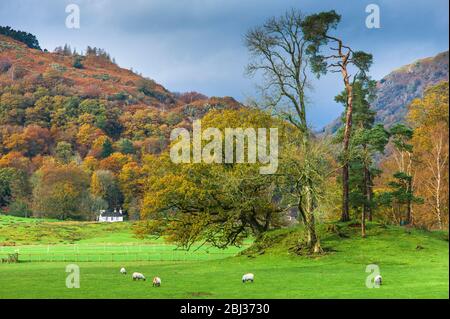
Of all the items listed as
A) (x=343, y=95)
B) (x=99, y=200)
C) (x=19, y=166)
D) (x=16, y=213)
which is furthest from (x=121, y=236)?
(x=343, y=95)

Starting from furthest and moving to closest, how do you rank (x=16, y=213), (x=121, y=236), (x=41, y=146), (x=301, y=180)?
1. (x=41, y=146)
2. (x=16, y=213)
3. (x=121, y=236)
4. (x=301, y=180)

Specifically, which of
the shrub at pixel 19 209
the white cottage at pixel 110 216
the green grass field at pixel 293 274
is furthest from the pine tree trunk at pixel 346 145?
the shrub at pixel 19 209

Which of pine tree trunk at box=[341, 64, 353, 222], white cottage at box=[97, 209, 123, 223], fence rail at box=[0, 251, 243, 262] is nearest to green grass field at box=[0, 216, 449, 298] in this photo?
pine tree trunk at box=[341, 64, 353, 222]

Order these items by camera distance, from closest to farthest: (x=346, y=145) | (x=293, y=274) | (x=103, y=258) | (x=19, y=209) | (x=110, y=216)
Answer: (x=293, y=274) < (x=346, y=145) < (x=103, y=258) < (x=19, y=209) < (x=110, y=216)

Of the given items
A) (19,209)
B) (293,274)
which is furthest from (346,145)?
(19,209)

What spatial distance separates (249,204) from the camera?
152 ft

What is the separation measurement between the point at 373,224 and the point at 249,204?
950 centimetres

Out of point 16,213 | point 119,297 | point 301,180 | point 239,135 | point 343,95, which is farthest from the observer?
point 16,213

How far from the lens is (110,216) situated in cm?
13412

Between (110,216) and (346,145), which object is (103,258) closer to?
(346,145)

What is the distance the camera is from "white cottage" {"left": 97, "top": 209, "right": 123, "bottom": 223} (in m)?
131

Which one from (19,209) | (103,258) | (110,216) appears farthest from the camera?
(110,216)

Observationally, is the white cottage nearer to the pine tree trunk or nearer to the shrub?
the shrub
